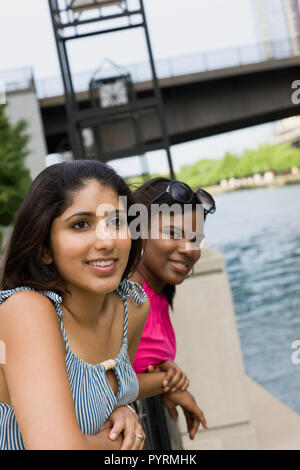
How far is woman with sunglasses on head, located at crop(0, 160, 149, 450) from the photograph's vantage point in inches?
52.1

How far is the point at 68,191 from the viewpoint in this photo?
1.47m

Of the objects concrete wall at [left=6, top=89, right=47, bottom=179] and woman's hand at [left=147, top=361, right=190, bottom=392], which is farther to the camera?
concrete wall at [left=6, top=89, right=47, bottom=179]

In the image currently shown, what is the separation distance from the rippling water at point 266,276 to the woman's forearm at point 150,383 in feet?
2.96

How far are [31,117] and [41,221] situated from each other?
22007 mm

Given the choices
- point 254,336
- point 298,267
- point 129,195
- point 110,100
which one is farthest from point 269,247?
point 129,195

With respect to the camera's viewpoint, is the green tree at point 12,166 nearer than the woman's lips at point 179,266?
No

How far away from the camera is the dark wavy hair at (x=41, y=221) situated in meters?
1.46

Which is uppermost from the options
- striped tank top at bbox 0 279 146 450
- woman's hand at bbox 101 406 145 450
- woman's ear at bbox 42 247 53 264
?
woman's ear at bbox 42 247 53 264

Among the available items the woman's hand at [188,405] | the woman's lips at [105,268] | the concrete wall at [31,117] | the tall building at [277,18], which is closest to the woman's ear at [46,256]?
the woman's lips at [105,268]

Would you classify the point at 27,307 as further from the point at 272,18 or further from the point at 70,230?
the point at 272,18

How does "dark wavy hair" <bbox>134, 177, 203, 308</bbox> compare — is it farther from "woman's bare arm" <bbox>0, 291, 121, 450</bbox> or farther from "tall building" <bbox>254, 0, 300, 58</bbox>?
"tall building" <bbox>254, 0, 300, 58</bbox>

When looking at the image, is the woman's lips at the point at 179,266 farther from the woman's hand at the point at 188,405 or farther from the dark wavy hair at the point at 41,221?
the dark wavy hair at the point at 41,221

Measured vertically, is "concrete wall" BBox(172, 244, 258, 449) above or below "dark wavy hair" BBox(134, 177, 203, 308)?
below

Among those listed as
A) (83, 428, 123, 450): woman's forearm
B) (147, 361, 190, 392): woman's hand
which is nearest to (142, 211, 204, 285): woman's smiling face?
(147, 361, 190, 392): woman's hand
